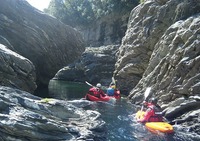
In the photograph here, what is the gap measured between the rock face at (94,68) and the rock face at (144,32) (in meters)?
14.0

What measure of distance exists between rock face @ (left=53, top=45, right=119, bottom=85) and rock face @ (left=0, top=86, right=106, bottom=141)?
36.0m

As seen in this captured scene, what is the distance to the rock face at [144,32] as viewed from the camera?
30.8 metres

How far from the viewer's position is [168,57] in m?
26.8

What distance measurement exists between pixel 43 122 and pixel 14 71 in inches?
320

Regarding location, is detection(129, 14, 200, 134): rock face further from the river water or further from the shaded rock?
the river water

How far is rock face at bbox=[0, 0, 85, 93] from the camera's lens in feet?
86.4

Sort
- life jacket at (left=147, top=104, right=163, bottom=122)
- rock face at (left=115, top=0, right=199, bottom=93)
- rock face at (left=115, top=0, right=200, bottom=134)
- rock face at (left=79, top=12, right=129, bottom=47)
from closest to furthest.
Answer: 1. life jacket at (left=147, top=104, right=163, bottom=122)
2. rock face at (left=115, top=0, right=200, bottom=134)
3. rock face at (left=115, top=0, right=199, bottom=93)
4. rock face at (left=79, top=12, right=129, bottom=47)

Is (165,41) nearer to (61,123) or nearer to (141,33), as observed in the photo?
(141,33)

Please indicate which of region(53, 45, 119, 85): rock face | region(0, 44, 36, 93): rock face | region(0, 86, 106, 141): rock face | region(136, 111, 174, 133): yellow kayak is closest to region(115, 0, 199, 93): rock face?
region(136, 111, 174, 133): yellow kayak

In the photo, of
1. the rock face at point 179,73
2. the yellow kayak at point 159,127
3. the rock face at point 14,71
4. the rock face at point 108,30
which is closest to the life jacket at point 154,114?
the yellow kayak at point 159,127

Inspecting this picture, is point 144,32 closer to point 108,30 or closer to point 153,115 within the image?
point 153,115

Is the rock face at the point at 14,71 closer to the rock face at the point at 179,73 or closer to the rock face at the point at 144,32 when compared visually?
the rock face at the point at 179,73

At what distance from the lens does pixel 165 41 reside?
28.3 meters

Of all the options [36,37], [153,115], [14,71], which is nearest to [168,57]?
[153,115]
